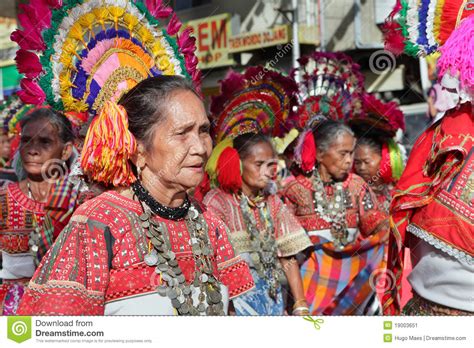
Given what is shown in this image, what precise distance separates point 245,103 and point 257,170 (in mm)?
589

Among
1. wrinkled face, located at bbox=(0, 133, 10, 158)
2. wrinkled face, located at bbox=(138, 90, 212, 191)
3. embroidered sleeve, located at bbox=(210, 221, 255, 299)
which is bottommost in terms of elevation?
wrinkled face, located at bbox=(0, 133, 10, 158)

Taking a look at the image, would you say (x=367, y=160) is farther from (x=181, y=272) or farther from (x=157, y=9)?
(x=181, y=272)

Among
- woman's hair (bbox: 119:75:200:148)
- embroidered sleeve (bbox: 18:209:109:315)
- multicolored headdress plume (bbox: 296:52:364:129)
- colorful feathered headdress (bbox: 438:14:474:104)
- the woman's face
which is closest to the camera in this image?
embroidered sleeve (bbox: 18:209:109:315)

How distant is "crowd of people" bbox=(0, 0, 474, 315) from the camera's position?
233 centimetres

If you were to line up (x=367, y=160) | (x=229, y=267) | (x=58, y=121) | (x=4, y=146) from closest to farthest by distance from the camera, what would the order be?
(x=229, y=267)
(x=58, y=121)
(x=4, y=146)
(x=367, y=160)

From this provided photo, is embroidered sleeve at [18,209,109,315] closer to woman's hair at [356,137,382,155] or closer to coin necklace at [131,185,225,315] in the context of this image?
coin necklace at [131,185,225,315]

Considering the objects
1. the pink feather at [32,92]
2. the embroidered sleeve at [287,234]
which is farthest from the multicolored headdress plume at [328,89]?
the pink feather at [32,92]

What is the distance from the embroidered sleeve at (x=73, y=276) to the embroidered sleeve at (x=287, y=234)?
10.3ft

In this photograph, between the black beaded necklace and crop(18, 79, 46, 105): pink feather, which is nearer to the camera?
the black beaded necklace

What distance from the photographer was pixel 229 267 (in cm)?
272

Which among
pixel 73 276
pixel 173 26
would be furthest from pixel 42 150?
pixel 73 276

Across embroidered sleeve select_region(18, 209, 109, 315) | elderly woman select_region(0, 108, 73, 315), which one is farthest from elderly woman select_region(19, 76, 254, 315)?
elderly woman select_region(0, 108, 73, 315)

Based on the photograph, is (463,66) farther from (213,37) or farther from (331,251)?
(213,37)

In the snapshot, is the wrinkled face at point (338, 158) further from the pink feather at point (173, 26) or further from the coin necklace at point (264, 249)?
the pink feather at point (173, 26)
